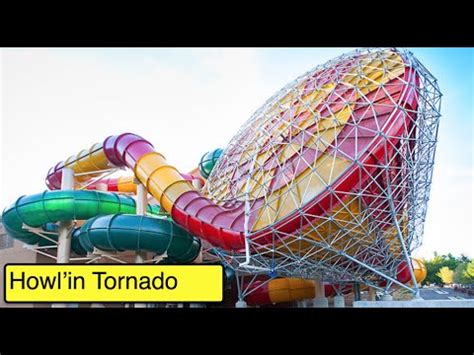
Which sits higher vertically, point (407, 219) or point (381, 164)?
point (381, 164)

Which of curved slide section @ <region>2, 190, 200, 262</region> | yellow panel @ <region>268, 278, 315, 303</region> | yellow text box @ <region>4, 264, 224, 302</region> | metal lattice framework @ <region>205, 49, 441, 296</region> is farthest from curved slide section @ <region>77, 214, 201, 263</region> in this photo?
yellow text box @ <region>4, 264, 224, 302</region>

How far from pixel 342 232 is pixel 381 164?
3053mm

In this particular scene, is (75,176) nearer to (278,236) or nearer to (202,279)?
(278,236)

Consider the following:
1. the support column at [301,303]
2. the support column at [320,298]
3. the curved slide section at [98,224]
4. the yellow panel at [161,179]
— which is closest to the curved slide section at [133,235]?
the curved slide section at [98,224]

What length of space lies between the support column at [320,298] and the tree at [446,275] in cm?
710

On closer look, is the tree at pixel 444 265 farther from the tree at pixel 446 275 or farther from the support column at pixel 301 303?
the support column at pixel 301 303

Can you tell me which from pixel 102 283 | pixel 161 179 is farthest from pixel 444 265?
pixel 102 283

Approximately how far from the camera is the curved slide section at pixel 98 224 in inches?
821

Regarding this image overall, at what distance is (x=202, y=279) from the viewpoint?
44.9 feet

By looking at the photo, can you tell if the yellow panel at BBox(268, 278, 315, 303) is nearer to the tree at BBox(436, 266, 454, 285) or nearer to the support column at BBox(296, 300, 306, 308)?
the support column at BBox(296, 300, 306, 308)

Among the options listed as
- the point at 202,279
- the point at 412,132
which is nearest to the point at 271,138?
the point at 412,132
